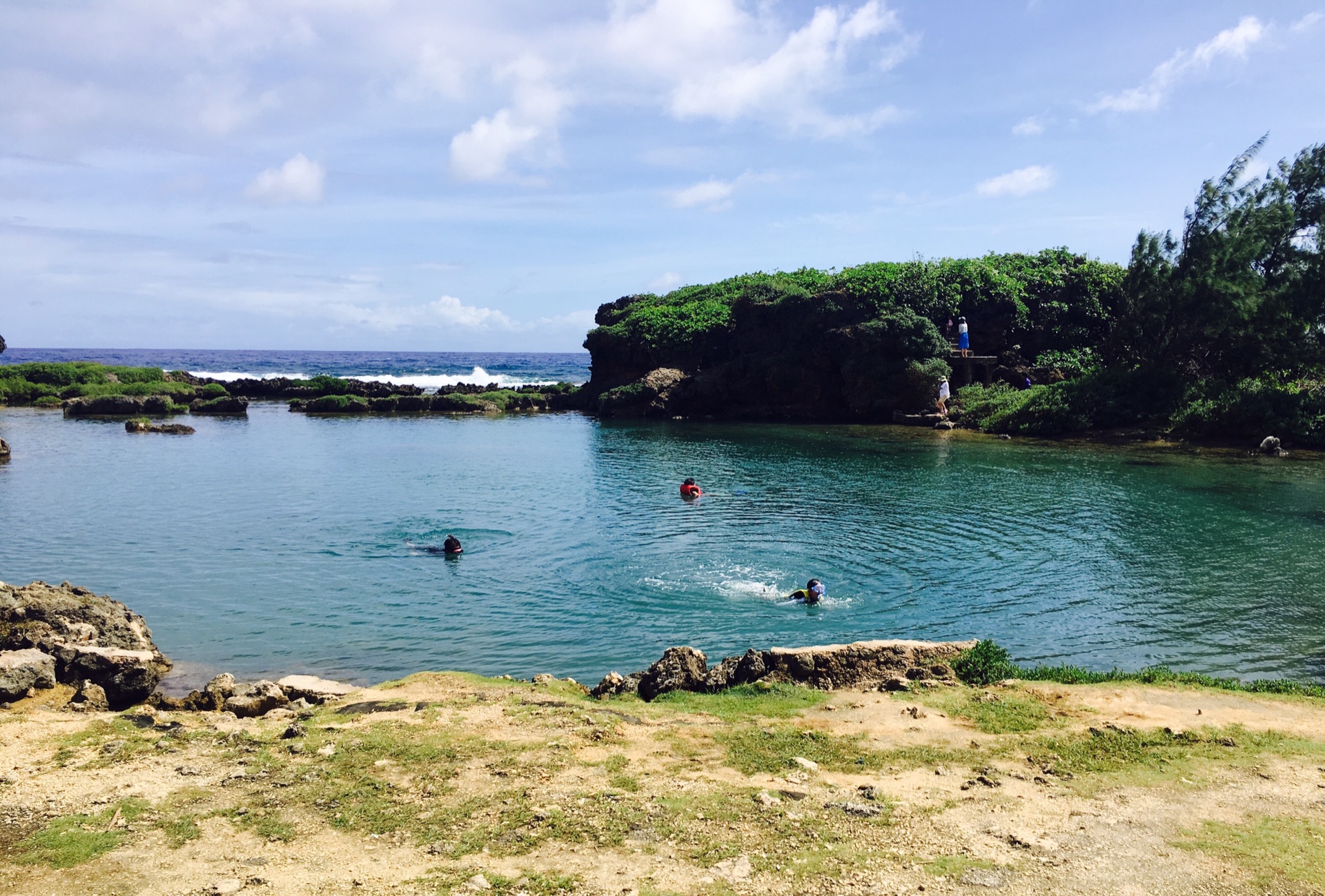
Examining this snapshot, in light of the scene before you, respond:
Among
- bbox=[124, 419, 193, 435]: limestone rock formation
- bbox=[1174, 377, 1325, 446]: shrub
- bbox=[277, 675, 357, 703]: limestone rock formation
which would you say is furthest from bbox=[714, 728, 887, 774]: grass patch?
bbox=[124, 419, 193, 435]: limestone rock formation

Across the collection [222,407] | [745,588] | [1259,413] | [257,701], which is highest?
[1259,413]

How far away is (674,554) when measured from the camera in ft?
70.1

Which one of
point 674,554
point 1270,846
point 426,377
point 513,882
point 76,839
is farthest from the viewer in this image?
point 426,377

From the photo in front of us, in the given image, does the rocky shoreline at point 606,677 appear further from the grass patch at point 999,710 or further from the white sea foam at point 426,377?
the white sea foam at point 426,377

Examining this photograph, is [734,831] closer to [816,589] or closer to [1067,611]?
[816,589]

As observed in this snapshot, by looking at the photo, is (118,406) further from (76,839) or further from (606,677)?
(76,839)

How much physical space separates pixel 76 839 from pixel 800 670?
8.49 meters

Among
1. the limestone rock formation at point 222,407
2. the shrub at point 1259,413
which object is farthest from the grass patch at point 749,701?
the limestone rock formation at point 222,407

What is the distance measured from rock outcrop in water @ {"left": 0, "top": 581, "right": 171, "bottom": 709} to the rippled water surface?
3.69 ft

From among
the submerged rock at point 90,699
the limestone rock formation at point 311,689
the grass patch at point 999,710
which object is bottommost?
the submerged rock at point 90,699

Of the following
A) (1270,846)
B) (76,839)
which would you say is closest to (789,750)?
(1270,846)

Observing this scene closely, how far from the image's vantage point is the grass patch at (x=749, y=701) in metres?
11.2

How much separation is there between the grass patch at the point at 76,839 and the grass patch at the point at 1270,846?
9.49m

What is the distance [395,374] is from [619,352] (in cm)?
Result: 7242
